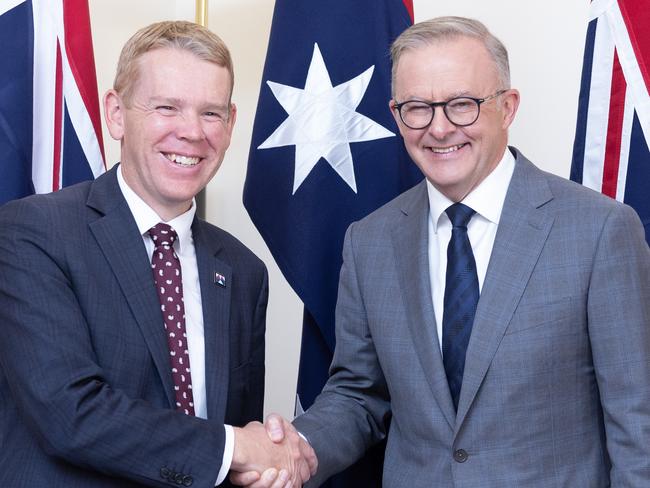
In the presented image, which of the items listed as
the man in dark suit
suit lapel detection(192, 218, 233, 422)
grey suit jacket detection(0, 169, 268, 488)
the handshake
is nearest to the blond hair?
the man in dark suit

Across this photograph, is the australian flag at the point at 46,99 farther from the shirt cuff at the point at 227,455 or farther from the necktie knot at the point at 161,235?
the shirt cuff at the point at 227,455

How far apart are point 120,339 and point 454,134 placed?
862 millimetres

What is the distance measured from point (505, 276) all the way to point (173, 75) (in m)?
0.86

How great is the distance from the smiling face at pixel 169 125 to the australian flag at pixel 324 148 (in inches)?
23.6

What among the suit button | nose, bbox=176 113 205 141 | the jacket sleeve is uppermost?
nose, bbox=176 113 205 141

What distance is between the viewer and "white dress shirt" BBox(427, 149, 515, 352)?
2000mm

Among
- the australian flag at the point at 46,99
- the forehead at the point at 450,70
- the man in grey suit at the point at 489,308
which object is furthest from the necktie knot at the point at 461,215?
the australian flag at the point at 46,99

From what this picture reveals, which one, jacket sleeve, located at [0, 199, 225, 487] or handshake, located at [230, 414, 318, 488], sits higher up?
jacket sleeve, located at [0, 199, 225, 487]

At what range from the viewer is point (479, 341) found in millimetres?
1868

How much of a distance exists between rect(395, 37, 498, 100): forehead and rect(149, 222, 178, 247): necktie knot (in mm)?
630

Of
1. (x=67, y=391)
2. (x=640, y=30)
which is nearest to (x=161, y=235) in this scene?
(x=67, y=391)

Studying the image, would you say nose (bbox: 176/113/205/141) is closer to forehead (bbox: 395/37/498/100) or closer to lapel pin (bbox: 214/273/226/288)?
lapel pin (bbox: 214/273/226/288)

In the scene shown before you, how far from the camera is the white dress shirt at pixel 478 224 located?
A: 2.00 m

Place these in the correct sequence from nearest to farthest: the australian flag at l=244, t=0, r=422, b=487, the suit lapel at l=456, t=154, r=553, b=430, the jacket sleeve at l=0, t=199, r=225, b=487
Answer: the jacket sleeve at l=0, t=199, r=225, b=487, the suit lapel at l=456, t=154, r=553, b=430, the australian flag at l=244, t=0, r=422, b=487
